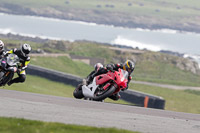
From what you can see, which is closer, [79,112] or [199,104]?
[79,112]

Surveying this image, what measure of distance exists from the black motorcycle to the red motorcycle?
2598 mm

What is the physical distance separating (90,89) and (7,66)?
2.91 meters

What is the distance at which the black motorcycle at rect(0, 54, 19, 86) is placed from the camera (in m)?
13.6

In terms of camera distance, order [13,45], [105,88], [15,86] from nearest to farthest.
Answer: [105,88]
[15,86]
[13,45]

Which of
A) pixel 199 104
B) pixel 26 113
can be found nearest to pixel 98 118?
pixel 26 113

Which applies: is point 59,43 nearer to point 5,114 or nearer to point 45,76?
point 45,76

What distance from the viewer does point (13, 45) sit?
67688 mm

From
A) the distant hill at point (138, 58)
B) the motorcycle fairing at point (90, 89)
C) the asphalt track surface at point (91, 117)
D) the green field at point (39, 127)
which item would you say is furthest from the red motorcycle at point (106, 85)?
the distant hill at point (138, 58)

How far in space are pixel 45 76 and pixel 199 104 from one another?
12559mm

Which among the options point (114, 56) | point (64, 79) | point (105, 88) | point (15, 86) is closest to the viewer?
point (105, 88)

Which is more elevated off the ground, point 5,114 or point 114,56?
point 5,114

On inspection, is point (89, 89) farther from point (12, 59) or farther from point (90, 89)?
point (12, 59)

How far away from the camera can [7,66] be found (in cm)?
1366

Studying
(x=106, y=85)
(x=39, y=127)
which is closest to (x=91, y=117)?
(x=39, y=127)
